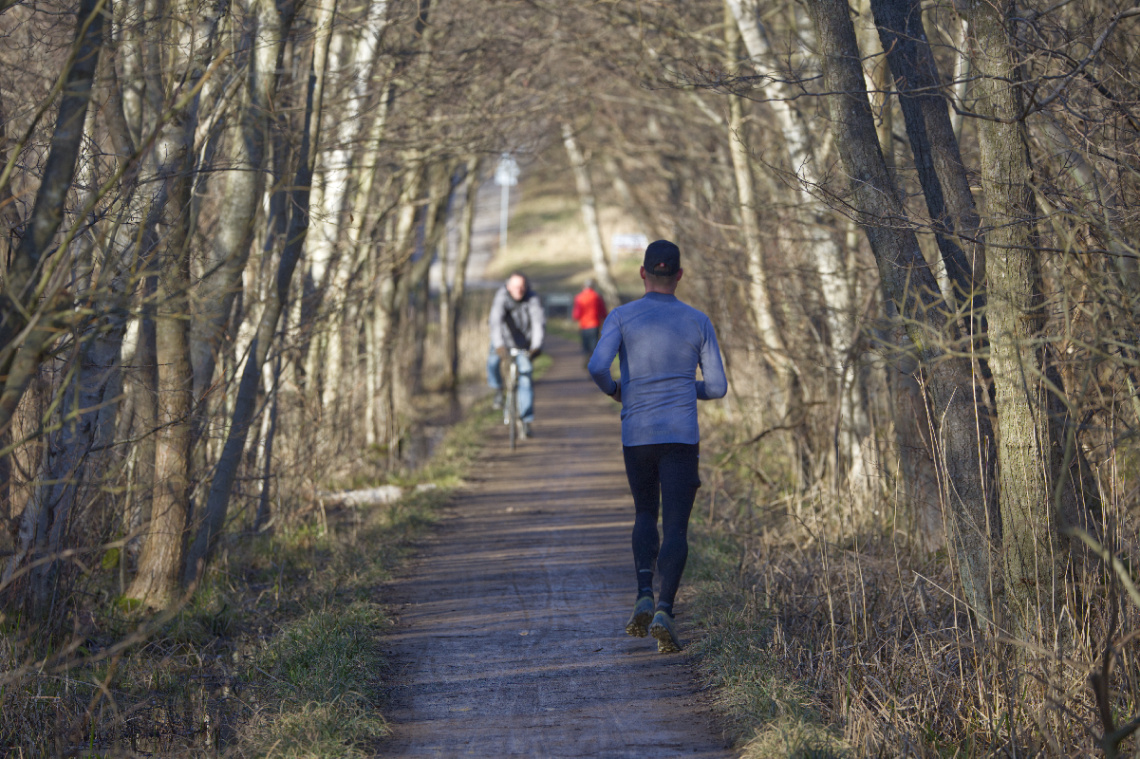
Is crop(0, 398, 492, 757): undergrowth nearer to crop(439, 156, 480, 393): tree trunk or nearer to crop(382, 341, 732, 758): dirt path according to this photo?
crop(382, 341, 732, 758): dirt path

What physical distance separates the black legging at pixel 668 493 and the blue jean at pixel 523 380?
25.5ft

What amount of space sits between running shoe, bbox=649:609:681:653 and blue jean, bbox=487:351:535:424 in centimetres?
807

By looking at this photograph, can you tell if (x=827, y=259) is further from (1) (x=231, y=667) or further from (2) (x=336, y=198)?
(1) (x=231, y=667)

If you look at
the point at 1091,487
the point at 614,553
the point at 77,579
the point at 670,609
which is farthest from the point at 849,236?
the point at 77,579

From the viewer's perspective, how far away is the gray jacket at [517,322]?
12.9m

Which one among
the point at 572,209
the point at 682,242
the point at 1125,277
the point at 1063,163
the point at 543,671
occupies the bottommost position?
the point at 543,671

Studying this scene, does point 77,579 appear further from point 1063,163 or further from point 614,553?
point 1063,163

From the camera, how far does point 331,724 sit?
164 inches

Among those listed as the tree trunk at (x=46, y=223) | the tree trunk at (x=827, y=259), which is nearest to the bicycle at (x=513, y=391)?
the tree trunk at (x=827, y=259)

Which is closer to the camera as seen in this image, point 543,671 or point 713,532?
point 543,671

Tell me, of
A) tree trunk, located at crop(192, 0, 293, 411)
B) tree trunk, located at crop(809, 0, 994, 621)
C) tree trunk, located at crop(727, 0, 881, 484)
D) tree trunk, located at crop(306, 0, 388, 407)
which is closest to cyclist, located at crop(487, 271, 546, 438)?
tree trunk, located at crop(306, 0, 388, 407)

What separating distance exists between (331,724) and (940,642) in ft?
8.24

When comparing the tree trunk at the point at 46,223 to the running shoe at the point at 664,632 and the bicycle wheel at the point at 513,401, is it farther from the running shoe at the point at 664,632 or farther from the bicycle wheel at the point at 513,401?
the bicycle wheel at the point at 513,401

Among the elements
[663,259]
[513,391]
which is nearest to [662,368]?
[663,259]
